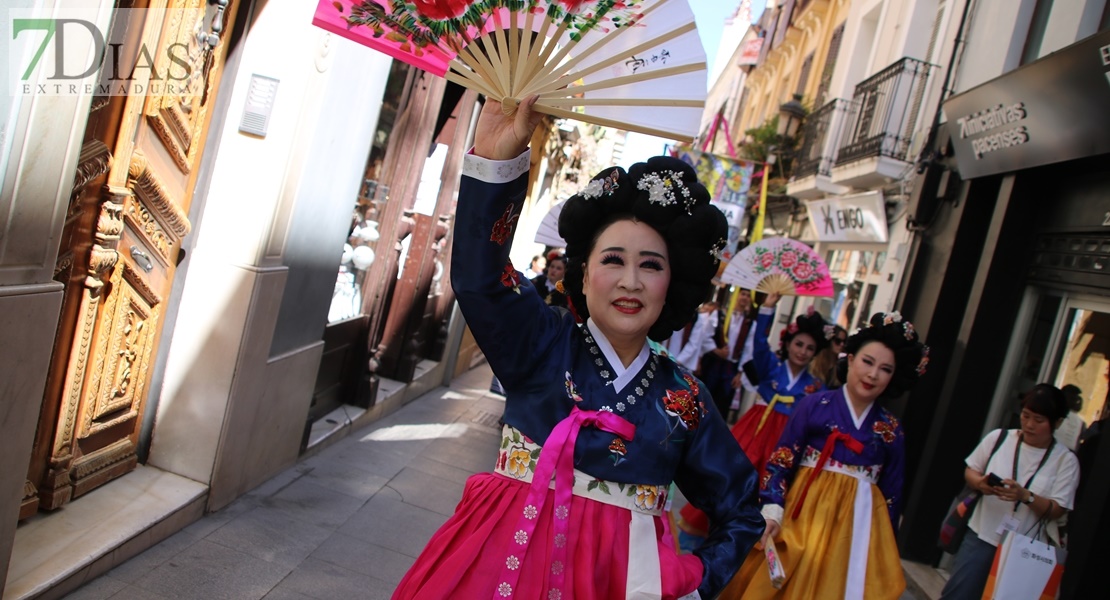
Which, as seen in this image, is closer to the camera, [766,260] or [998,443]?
[998,443]

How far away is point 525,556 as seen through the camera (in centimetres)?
203

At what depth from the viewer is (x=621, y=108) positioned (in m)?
2.15

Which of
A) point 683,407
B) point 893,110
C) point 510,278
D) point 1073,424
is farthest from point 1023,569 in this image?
point 893,110

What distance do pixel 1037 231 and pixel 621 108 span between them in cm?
617

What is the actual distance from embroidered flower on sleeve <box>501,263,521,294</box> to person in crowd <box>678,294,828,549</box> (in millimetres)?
4435

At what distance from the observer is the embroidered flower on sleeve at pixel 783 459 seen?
4094 mm

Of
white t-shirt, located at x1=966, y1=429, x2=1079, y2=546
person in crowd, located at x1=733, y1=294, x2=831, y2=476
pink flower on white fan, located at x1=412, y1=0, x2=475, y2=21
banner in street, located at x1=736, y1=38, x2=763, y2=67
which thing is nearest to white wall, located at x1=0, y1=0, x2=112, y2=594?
pink flower on white fan, located at x1=412, y1=0, x2=475, y2=21

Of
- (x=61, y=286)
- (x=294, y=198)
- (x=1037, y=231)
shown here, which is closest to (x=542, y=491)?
(x=61, y=286)

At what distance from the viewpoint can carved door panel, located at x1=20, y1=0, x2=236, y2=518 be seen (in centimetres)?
342

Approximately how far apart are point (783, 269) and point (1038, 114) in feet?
8.23

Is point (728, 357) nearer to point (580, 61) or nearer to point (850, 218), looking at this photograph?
point (850, 218)

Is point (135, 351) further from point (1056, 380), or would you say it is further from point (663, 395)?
point (1056, 380)

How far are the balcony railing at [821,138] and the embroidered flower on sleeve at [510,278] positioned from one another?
11.2 meters

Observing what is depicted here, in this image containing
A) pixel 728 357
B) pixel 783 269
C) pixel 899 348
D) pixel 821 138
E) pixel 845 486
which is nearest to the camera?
pixel 845 486
